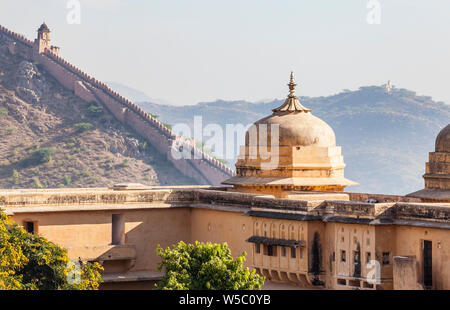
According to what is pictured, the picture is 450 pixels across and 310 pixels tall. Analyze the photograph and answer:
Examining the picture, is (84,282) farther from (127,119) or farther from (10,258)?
(127,119)

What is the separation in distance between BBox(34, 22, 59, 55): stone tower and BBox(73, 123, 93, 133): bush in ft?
20.8

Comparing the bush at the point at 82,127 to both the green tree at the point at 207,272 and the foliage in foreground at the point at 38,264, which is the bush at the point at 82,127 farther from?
the green tree at the point at 207,272

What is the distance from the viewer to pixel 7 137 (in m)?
110

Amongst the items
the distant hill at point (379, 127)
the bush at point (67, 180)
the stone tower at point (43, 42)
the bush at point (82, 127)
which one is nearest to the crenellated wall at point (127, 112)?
the stone tower at point (43, 42)

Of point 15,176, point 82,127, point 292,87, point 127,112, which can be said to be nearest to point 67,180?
point 15,176

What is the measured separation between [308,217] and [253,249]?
2.18 meters

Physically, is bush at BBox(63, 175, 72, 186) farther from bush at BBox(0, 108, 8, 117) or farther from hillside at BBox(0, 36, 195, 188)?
bush at BBox(0, 108, 8, 117)

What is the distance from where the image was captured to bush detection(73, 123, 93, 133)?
107 metres

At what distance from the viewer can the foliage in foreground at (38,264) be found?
23.5 meters

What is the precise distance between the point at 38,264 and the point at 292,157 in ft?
23.5

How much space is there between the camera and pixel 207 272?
23031 millimetres

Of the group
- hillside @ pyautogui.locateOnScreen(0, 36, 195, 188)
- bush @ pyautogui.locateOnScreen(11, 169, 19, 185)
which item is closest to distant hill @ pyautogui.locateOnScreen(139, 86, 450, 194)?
hillside @ pyautogui.locateOnScreen(0, 36, 195, 188)

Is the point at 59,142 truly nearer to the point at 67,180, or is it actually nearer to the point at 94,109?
the point at 94,109
